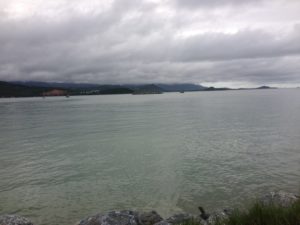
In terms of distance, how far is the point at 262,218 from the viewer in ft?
29.5

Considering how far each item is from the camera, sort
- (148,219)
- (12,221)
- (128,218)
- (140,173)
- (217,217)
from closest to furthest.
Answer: (217,217) → (12,221) → (128,218) → (148,219) → (140,173)

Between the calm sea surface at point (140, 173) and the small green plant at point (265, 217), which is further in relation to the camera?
the calm sea surface at point (140, 173)

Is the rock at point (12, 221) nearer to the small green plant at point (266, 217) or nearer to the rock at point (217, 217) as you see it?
the rock at point (217, 217)

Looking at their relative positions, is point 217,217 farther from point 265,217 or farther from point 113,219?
point 113,219

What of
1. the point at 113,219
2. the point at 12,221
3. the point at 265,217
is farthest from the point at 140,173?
the point at 265,217

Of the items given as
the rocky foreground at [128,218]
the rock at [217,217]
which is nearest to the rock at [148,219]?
the rocky foreground at [128,218]

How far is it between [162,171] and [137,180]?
2.89 meters

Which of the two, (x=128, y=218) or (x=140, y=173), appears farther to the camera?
(x=140, y=173)

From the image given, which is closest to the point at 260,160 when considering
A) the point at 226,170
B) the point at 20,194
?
the point at 226,170

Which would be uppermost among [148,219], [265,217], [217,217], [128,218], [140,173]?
Answer: [265,217]

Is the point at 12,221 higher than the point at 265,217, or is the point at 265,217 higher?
the point at 265,217

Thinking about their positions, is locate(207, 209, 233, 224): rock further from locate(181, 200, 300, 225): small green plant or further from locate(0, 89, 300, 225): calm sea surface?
locate(0, 89, 300, 225): calm sea surface

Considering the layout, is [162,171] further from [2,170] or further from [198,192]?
[2,170]

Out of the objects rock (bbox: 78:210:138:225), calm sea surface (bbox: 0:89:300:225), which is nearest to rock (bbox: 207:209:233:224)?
rock (bbox: 78:210:138:225)
